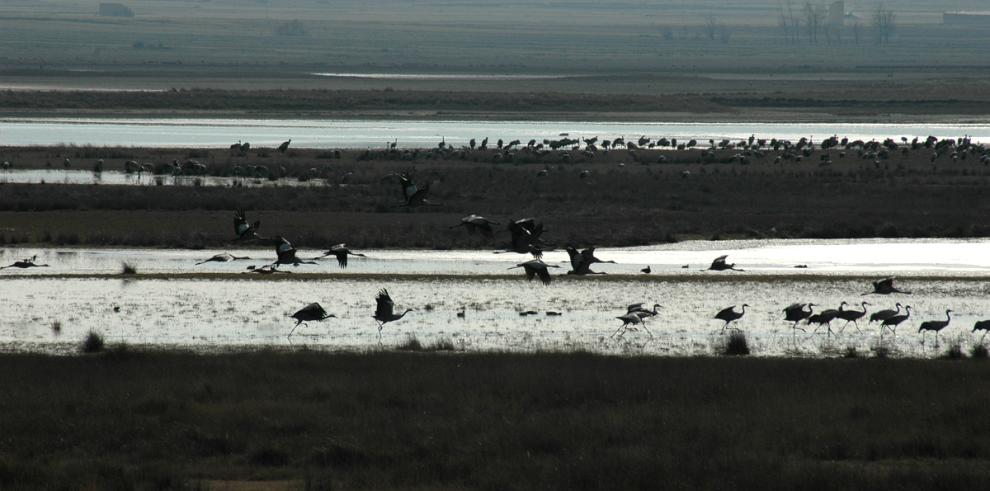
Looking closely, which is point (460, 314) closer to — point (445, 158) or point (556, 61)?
point (445, 158)

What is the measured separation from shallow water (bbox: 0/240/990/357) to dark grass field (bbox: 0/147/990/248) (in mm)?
2234

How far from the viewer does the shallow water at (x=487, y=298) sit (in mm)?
22391

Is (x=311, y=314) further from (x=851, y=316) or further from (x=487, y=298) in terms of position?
(x=851, y=316)

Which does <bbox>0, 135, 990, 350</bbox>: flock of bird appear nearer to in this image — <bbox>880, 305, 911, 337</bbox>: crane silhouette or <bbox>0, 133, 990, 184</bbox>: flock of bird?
<bbox>880, 305, 911, 337</bbox>: crane silhouette

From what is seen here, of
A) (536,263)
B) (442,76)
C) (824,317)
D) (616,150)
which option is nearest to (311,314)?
(536,263)

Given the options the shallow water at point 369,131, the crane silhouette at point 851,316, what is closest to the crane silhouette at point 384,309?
the crane silhouette at point 851,316

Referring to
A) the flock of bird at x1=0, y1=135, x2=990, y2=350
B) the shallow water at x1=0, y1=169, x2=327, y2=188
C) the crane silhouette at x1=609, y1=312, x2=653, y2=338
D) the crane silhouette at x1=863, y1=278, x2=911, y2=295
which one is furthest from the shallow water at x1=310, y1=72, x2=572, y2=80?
the crane silhouette at x1=609, y1=312, x2=653, y2=338

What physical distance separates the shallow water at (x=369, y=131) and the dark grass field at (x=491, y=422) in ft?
161

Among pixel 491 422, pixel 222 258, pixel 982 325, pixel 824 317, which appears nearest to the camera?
pixel 491 422

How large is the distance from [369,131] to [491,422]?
2597 inches

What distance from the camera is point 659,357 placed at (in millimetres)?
19859

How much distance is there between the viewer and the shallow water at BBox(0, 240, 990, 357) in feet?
73.5

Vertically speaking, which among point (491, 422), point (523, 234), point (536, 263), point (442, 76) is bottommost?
point (491, 422)

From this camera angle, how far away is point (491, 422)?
15594 millimetres
